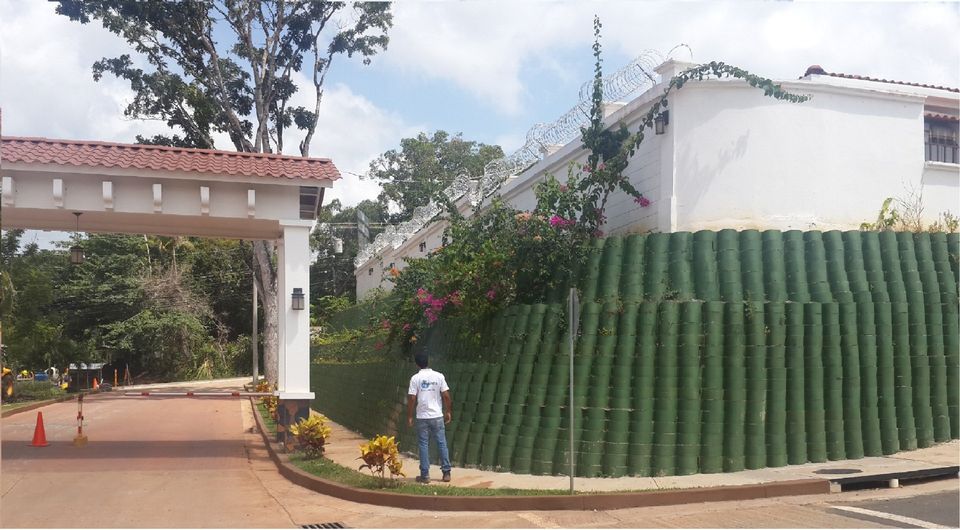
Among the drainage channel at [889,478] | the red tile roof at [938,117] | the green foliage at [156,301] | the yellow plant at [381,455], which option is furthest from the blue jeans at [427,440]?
the green foliage at [156,301]

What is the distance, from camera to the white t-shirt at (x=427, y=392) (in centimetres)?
1027

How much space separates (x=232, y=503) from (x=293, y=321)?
4615mm

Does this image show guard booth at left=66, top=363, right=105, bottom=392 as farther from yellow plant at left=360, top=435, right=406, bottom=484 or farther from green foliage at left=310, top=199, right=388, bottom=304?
yellow plant at left=360, top=435, right=406, bottom=484

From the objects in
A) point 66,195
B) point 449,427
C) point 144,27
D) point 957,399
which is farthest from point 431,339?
point 144,27

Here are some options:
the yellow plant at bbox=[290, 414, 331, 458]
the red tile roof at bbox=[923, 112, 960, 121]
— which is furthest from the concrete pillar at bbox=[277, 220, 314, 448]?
the red tile roof at bbox=[923, 112, 960, 121]

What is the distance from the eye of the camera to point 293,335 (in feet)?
46.7

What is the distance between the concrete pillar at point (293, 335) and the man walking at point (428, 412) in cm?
427

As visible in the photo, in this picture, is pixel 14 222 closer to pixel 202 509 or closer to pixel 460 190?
pixel 202 509

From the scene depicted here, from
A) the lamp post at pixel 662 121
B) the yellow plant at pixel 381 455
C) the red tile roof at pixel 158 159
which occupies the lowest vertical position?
the yellow plant at pixel 381 455

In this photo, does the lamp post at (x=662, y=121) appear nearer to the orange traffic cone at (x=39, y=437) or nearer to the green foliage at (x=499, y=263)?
the green foliage at (x=499, y=263)

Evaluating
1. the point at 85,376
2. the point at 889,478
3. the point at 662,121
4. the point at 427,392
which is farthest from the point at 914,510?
the point at 85,376

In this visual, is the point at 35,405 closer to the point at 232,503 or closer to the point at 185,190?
the point at 185,190

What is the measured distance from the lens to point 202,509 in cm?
956

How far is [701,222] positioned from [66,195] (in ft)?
32.8
